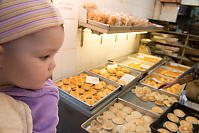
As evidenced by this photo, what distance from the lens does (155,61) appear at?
364 cm

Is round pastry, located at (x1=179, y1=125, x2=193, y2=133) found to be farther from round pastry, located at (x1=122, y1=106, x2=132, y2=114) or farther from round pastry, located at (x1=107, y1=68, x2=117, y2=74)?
round pastry, located at (x1=107, y1=68, x2=117, y2=74)

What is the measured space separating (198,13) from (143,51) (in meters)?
2.14

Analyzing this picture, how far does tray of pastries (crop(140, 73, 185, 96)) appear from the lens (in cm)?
254

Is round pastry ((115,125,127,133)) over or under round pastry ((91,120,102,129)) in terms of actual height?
under

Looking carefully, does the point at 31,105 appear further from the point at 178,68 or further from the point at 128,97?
the point at 178,68

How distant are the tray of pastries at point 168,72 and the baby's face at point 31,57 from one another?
3058mm

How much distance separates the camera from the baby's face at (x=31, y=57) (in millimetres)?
521

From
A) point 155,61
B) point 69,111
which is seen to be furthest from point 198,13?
point 69,111

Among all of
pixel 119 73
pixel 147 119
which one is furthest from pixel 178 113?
pixel 119 73

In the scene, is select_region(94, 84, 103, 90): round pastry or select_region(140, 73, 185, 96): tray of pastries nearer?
select_region(94, 84, 103, 90): round pastry

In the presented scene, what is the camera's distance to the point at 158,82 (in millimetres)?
2822

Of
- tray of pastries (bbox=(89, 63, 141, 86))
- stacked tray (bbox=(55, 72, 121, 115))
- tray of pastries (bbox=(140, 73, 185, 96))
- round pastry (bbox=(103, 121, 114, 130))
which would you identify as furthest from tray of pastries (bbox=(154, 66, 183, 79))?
round pastry (bbox=(103, 121, 114, 130))

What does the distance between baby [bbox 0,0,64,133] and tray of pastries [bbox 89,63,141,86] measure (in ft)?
5.82

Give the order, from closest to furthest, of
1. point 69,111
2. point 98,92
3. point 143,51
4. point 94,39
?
point 69,111 < point 98,92 < point 94,39 < point 143,51
